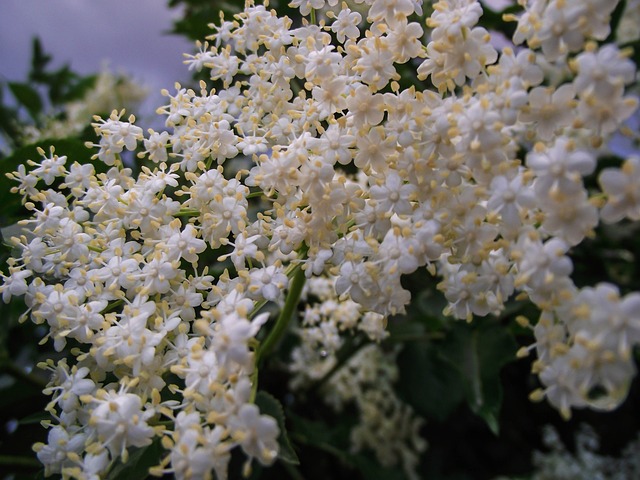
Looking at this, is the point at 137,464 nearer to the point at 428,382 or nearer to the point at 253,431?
the point at 253,431

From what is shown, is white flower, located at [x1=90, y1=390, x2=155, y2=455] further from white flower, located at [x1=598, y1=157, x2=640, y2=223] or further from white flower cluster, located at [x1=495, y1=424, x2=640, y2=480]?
white flower cluster, located at [x1=495, y1=424, x2=640, y2=480]

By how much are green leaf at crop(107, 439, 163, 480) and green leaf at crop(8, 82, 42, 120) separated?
2112mm

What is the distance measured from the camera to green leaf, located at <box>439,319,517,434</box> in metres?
0.99

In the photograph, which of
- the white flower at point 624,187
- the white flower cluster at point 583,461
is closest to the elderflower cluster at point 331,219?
the white flower at point 624,187

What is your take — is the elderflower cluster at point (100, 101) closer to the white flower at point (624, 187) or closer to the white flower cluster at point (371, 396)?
the white flower cluster at point (371, 396)

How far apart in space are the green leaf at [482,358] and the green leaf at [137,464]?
1.77ft

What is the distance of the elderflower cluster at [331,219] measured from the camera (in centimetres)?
59

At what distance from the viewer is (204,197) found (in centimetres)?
78

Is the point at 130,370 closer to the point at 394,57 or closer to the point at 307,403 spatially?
the point at 394,57

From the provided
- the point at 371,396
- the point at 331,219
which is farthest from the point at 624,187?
the point at 371,396

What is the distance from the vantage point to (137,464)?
747 millimetres

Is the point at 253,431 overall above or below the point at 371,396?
above

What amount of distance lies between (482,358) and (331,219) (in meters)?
0.53

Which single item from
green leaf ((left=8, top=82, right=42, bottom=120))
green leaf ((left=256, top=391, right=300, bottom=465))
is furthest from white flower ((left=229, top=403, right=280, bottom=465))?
green leaf ((left=8, top=82, right=42, bottom=120))
